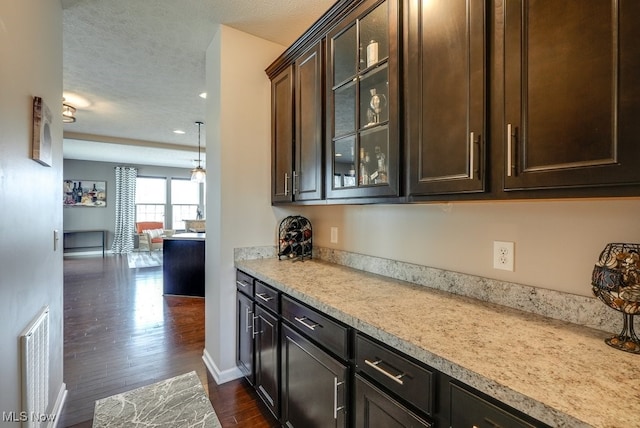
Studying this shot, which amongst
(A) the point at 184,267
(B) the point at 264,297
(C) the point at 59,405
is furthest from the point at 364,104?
(A) the point at 184,267

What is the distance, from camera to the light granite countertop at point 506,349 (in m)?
0.65

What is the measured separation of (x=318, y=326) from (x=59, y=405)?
1.94 meters

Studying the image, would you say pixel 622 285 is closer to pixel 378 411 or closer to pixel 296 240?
pixel 378 411

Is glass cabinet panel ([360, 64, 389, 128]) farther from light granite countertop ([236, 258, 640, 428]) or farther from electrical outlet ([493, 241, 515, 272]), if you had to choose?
light granite countertop ([236, 258, 640, 428])

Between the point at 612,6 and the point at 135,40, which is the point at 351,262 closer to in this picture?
the point at 612,6

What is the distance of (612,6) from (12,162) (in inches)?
80.3

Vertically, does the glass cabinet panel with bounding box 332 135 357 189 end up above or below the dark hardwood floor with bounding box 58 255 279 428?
above

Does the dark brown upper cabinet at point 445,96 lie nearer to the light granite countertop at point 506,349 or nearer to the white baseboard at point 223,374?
the light granite countertop at point 506,349

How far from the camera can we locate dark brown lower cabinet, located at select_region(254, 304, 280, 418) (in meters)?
1.73

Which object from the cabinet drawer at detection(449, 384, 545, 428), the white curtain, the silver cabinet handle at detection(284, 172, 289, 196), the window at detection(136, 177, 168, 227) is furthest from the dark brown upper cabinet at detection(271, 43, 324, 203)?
the window at detection(136, 177, 168, 227)

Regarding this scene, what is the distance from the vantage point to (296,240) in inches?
93.0

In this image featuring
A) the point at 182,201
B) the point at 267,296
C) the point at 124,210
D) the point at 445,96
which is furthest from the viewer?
the point at 182,201

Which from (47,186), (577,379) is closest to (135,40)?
(47,186)

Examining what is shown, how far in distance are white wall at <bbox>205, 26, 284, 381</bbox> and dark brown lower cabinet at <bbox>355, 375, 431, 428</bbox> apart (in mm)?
1450
